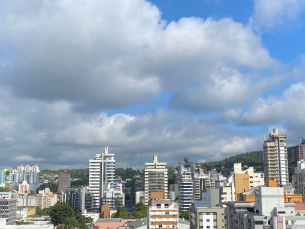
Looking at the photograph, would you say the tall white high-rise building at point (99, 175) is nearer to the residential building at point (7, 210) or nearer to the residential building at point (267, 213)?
the residential building at point (7, 210)

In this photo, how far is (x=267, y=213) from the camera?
171 ft

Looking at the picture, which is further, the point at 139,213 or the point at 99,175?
the point at 99,175

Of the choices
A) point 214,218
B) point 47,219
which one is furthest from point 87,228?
point 214,218

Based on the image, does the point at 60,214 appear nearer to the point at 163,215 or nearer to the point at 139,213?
the point at 139,213

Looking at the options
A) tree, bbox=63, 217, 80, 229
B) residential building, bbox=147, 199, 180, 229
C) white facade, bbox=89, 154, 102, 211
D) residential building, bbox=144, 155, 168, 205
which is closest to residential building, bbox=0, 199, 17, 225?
tree, bbox=63, 217, 80, 229

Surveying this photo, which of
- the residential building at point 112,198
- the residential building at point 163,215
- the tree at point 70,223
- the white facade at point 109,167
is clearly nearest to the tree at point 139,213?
the tree at point 70,223

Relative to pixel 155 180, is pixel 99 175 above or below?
above

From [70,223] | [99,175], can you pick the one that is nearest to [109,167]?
[99,175]

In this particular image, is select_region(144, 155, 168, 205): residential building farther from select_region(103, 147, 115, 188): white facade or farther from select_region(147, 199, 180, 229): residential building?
select_region(147, 199, 180, 229): residential building

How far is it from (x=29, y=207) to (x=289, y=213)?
134m

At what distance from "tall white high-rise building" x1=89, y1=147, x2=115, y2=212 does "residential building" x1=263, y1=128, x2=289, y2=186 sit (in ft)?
233

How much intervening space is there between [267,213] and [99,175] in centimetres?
12444

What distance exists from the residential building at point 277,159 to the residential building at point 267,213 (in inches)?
3055

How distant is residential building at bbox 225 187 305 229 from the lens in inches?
1938
